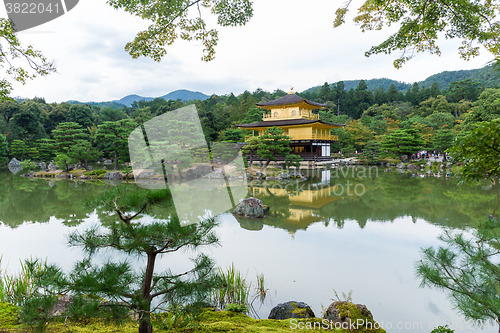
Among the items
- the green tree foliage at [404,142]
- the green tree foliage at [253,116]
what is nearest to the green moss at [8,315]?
the green tree foliage at [404,142]

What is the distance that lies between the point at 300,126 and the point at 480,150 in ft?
61.2

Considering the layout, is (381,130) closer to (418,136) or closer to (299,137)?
(418,136)

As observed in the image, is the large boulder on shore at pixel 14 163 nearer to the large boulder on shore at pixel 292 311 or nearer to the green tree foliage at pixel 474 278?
the large boulder on shore at pixel 292 311

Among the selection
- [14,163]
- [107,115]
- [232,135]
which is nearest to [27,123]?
[14,163]

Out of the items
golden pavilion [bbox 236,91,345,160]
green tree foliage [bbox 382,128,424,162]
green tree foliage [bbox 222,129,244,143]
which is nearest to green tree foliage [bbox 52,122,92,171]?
green tree foliage [bbox 222,129,244,143]

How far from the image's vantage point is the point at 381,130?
23.8m

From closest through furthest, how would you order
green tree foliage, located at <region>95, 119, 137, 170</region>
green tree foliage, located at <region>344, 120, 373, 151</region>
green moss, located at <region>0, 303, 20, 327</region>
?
1. green moss, located at <region>0, 303, 20, 327</region>
2. green tree foliage, located at <region>95, 119, 137, 170</region>
3. green tree foliage, located at <region>344, 120, 373, 151</region>

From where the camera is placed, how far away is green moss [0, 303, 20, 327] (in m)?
1.71

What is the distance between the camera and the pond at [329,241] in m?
2.80

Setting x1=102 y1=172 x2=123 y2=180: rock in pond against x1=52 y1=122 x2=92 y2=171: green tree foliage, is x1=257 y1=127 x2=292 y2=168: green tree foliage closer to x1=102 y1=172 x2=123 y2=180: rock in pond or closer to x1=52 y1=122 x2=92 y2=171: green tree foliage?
x1=102 y1=172 x2=123 y2=180: rock in pond

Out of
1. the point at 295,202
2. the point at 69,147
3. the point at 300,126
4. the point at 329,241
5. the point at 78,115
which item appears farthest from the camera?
the point at 78,115

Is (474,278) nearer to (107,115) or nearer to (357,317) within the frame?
(357,317)

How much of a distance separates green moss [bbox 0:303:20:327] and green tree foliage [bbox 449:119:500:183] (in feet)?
9.33

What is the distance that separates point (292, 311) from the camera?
2.29 metres
